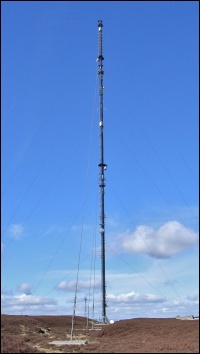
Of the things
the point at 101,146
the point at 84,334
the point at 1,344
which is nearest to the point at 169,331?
the point at 84,334

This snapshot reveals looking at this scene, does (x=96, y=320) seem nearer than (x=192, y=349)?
No

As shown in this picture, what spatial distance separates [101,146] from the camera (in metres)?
23.6

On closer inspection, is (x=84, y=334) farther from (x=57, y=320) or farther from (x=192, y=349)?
(x=57, y=320)

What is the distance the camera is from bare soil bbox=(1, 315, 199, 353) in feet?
43.2

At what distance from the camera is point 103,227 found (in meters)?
23.3

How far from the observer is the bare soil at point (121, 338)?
43.2ft

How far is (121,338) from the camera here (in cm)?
1838

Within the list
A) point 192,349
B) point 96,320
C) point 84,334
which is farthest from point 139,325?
point 192,349

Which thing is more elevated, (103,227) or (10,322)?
(103,227)

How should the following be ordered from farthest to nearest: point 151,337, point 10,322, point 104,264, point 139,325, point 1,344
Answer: point 10,322
point 104,264
point 139,325
point 151,337
point 1,344

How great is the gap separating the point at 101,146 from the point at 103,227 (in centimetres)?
456

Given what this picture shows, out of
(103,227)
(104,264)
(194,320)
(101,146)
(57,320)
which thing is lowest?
(57,320)

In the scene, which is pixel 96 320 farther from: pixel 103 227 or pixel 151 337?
pixel 151 337

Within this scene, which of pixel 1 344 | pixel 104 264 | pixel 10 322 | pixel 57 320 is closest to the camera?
pixel 1 344
